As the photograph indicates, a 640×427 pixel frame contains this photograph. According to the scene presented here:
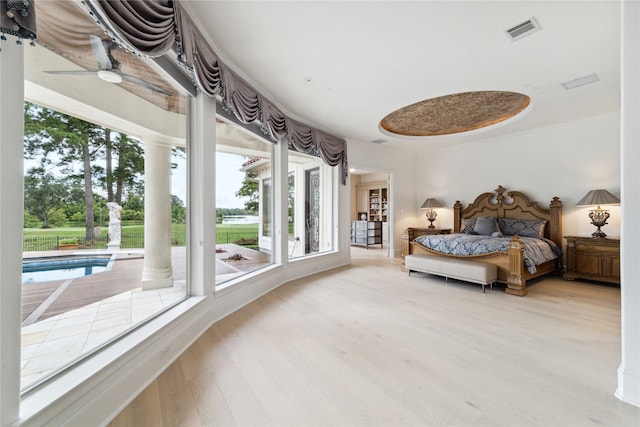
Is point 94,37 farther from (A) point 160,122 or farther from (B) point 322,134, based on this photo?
(B) point 322,134

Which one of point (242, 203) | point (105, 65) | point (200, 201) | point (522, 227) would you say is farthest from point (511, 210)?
point (105, 65)

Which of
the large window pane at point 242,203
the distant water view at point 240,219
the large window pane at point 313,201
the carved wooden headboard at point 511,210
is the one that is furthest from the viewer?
the large window pane at point 313,201

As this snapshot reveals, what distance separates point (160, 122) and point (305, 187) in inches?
133

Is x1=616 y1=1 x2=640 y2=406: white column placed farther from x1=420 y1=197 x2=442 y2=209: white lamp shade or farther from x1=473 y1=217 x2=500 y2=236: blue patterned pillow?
x1=420 y1=197 x2=442 y2=209: white lamp shade

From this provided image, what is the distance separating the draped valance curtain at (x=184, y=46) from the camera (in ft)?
4.66

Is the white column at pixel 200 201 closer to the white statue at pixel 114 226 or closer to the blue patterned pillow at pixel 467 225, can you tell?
Result: the white statue at pixel 114 226

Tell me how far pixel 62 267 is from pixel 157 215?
2.76 feet

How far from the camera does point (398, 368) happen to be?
1.93 m

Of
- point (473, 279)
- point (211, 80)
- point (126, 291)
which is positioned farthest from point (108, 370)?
point (473, 279)

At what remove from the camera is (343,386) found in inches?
68.2

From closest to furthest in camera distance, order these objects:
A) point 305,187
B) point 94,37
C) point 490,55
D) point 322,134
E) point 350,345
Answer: point 94,37, point 350,345, point 490,55, point 322,134, point 305,187

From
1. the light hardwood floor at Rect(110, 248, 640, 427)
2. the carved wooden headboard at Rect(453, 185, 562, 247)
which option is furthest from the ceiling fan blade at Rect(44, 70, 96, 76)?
the carved wooden headboard at Rect(453, 185, 562, 247)

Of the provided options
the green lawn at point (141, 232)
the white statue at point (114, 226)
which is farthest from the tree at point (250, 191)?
the white statue at point (114, 226)

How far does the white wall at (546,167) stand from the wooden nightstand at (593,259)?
1.99 ft
